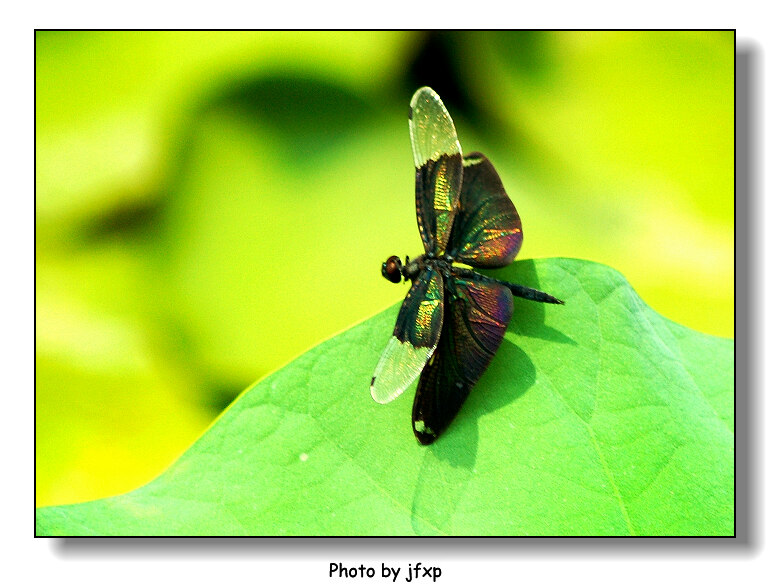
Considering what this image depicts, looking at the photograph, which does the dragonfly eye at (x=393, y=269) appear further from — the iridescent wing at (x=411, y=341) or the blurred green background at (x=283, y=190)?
the blurred green background at (x=283, y=190)

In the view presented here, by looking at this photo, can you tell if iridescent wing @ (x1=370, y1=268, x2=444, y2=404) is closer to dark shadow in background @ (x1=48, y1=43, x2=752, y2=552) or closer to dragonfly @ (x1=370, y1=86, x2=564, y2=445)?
dragonfly @ (x1=370, y1=86, x2=564, y2=445)

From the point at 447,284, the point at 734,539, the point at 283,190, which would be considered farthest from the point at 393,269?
the point at 734,539

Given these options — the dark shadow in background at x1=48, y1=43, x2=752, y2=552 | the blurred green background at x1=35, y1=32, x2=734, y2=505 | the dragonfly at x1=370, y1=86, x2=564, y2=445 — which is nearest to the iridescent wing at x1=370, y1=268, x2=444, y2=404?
the dragonfly at x1=370, y1=86, x2=564, y2=445

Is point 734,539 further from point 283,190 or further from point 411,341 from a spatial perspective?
point 283,190
